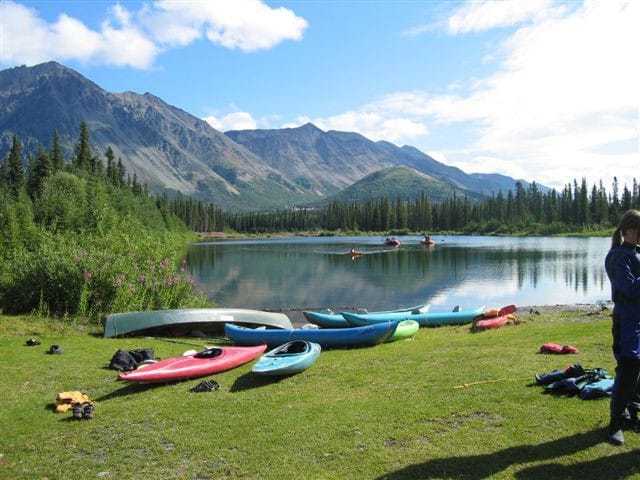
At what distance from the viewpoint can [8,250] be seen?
27578mm

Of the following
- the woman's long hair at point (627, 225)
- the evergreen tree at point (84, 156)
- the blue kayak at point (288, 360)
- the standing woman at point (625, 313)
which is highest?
the evergreen tree at point (84, 156)

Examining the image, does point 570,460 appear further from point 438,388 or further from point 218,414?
point 218,414

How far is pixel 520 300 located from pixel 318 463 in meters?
33.0

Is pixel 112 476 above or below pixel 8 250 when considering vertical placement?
below

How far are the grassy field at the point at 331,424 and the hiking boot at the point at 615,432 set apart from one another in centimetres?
11

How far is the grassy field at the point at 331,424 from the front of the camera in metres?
7.00

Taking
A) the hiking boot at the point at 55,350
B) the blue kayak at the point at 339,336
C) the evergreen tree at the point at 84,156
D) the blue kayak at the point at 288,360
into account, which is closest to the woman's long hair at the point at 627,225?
the blue kayak at the point at 288,360

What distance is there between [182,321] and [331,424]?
1270cm

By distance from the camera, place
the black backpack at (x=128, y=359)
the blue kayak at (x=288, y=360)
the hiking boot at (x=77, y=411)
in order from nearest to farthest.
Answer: the hiking boot at (x=77, y=411) < the blue kayak at (x=288, y=360) < the black backpack at (x=128, y=359)

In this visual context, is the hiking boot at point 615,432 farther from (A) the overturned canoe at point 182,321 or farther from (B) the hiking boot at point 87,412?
(A) the overturned canoe at point 182,321

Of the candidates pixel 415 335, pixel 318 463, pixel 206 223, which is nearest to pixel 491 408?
pixel 318 463

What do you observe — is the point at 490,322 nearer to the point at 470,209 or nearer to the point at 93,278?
the point at 93,278

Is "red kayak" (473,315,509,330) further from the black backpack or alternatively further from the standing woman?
the standing woman

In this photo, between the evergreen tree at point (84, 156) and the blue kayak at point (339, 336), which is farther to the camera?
the evergreen tree at point (84, 156)
